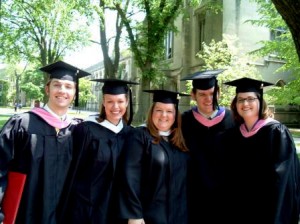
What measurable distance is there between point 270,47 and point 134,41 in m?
6.90

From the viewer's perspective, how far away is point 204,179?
11.4 feet

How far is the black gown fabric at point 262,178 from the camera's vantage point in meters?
3.09

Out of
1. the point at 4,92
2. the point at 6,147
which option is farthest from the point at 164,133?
the point at 4,92

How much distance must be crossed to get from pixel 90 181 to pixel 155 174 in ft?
1.89

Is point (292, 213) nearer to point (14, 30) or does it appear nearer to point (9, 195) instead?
point (9, 195)

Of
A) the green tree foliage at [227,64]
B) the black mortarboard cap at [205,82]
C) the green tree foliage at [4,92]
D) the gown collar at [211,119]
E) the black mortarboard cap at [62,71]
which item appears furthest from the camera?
the green tree foliage at [4,92]

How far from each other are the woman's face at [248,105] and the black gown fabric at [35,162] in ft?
5.58

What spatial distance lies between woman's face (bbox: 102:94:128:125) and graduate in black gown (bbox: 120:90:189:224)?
208 millimetres

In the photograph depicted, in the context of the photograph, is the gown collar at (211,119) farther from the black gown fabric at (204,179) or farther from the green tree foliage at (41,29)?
the green tree foliage at (41,29)

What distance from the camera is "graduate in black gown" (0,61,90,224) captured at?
2.84m

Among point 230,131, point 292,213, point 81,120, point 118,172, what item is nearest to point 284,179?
point 292,213

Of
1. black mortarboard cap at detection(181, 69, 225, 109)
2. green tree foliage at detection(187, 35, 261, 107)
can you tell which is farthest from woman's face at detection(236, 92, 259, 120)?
green tree foliage at detection(187, 35, 261, 107)

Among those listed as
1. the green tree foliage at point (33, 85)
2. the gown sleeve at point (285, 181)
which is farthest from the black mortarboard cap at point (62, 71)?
the green tree foliage at point (33, 85)

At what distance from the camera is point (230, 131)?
3605mm
